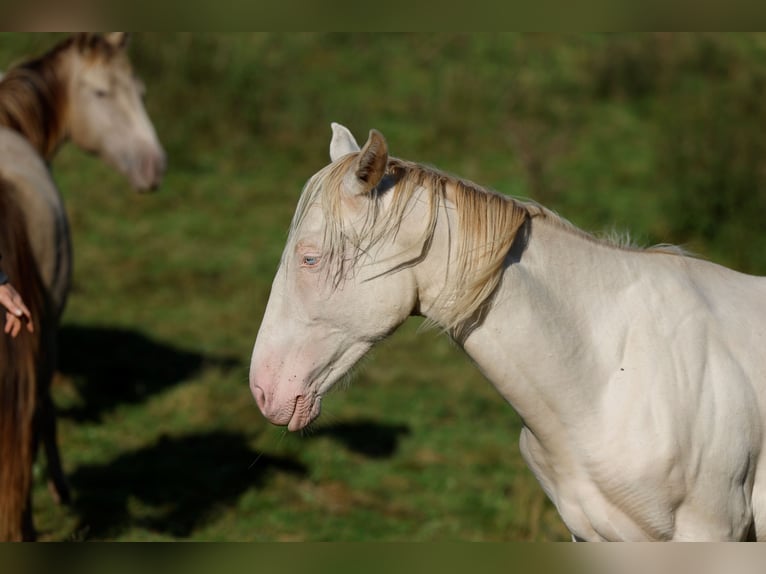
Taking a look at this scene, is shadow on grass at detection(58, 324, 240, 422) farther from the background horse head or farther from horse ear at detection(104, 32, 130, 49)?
horse ear at detection(104, 32, 130, 49)

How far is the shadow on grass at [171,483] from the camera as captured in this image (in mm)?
5090

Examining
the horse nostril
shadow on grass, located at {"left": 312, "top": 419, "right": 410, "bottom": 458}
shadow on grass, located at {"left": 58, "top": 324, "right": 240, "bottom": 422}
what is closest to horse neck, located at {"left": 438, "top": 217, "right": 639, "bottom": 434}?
the horse nostril

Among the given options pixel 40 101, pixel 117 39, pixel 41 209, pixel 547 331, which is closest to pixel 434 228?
pixel 547 331

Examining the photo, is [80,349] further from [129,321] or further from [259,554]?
[259,554]

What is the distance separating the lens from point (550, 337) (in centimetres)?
269

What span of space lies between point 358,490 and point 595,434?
326 centimetres

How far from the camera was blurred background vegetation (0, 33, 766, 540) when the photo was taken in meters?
5.54

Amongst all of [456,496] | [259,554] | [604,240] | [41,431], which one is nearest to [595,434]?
[604,240]

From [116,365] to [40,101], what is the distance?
7.33 feet

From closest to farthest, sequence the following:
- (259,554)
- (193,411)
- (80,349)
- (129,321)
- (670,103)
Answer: (259,554) → (193,411) → (80,349) → (129,321) → (670,103)

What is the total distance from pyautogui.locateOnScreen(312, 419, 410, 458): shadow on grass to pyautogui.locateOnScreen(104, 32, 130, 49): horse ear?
282 centimetres

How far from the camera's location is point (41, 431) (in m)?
5.32

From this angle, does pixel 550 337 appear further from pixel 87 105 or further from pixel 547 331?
pixel 87 105

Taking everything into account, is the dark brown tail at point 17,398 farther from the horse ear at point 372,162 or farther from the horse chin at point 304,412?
the horse ear at point 372,162
